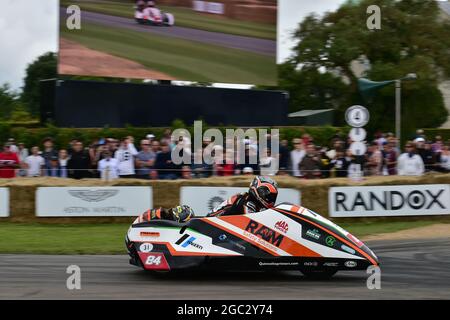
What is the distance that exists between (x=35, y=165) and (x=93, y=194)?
1.84 m

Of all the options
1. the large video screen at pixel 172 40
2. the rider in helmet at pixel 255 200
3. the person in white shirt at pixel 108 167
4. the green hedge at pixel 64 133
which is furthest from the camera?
the large video screen at pixel 172 40

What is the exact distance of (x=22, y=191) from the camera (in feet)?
48.2

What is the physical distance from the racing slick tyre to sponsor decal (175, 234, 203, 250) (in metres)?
1.29

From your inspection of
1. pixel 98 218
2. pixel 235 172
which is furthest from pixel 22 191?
pixel 235 172

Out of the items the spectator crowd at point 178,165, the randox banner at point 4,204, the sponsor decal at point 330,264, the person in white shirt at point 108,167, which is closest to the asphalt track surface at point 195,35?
the spectator crowd at point 178,165

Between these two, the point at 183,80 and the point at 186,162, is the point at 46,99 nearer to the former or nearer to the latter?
the point at 183,80

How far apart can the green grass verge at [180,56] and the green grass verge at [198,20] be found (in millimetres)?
543

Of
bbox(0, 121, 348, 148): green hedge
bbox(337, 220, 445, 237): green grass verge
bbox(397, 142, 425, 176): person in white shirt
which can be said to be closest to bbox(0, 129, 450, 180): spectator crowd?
bbox(397, 142, 425, 176): person in white shirt

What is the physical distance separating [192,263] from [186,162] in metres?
6.67

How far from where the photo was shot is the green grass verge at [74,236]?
1176 centimetres

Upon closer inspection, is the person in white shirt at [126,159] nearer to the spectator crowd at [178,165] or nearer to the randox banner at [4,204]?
the spectator crowd at [178,165]

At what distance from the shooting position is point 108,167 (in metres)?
15.5
